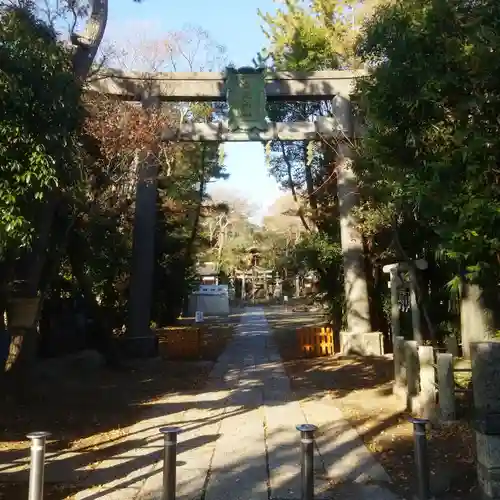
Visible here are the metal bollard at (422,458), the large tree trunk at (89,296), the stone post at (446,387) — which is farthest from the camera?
the large tree trunk at (89,296)

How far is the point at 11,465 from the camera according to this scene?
638 cm

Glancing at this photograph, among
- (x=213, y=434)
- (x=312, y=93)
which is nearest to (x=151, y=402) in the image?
(x=213, y=434)

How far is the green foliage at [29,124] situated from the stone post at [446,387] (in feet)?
17.2

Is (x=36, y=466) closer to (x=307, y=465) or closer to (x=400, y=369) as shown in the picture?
(x=307, y=465)

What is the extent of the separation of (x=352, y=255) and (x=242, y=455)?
10696mm

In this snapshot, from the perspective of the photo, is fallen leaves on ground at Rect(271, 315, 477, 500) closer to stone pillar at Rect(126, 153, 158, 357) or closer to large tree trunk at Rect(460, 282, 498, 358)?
large tree trunk at Rect(460, 282, 498, 358)

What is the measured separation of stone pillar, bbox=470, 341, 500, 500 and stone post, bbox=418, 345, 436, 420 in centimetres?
298

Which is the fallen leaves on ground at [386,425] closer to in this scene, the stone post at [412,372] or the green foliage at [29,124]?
the stone post at [412,372]

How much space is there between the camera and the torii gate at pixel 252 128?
16859 millimetres

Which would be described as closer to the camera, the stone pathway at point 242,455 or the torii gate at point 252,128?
the stone pathway at point 242,455

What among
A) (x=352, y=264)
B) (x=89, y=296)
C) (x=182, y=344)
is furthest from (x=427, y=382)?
(x=182, y=344)

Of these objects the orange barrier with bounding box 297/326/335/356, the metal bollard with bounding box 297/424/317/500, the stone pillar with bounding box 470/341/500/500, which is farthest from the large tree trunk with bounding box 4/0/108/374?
the orange barrier with bounding box 297/326/335/356

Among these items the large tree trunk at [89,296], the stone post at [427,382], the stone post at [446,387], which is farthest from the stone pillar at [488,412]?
the large tree trunk at [89,296]

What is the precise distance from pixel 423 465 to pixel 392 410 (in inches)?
167
